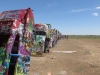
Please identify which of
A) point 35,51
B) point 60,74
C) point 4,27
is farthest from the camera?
point 35,51

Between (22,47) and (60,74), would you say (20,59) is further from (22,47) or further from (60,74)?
(60,74)

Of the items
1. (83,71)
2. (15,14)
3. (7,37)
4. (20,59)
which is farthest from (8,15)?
(83,71)

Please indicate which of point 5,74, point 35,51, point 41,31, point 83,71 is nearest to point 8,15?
point 5,74

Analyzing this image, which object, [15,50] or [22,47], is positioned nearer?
[22,47]

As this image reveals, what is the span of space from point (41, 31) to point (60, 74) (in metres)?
9.95

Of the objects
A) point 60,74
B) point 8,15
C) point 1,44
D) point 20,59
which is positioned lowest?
point 60,74

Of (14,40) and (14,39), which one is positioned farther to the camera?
(14,40)

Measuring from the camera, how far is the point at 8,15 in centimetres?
978

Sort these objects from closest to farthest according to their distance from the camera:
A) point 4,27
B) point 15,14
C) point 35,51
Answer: point 4,27 < point 15,14 < point 35,51

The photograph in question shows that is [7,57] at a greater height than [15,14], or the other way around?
[15,14]

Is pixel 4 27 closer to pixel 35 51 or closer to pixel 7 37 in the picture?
pixel 7 37

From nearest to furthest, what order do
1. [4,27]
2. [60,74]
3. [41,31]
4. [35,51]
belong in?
[4,27] → [60,74] → [35,51] → [41,31]

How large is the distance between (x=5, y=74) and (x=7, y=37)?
1.77 meters

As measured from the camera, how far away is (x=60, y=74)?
10672 mm
